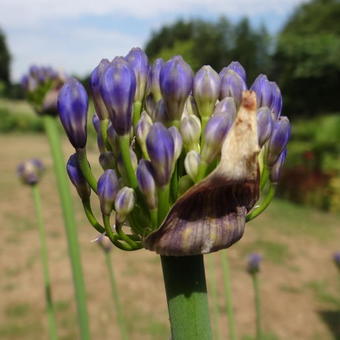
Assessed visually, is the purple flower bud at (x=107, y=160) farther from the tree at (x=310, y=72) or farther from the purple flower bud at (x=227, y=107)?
the tree at (x=310, y=72)

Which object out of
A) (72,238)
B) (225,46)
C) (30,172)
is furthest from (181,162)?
(225,46)

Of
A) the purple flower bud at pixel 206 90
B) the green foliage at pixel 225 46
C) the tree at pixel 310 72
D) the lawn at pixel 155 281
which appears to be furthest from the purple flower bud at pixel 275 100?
the green foliage at pixel 225 46

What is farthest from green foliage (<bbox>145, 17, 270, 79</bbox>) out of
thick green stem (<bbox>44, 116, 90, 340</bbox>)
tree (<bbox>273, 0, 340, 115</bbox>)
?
thick green stem (<bbox>44, 116, 90, 340</bbox>)

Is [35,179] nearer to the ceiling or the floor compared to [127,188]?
nearer to the floor

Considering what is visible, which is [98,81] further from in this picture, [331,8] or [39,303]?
[331,8]

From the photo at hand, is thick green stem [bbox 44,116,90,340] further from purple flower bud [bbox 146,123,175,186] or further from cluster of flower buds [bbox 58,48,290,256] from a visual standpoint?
purple flower bud [bbox 146,123,175,186]

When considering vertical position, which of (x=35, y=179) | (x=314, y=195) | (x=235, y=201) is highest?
(x=235, y=201)

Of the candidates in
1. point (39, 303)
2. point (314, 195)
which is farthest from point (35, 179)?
point (314, 195)
